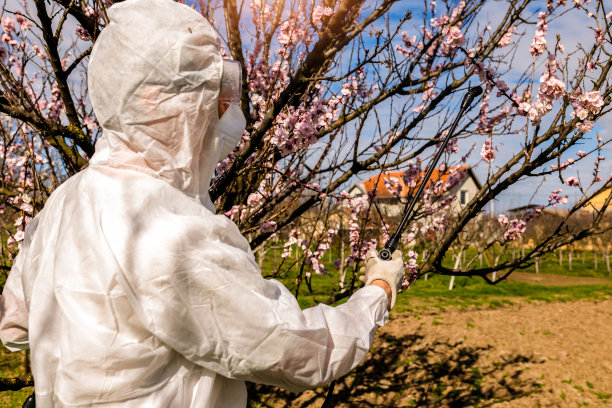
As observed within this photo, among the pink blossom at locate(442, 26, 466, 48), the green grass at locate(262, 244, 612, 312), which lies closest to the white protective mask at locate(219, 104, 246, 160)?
the pink blossom at locate(442, 26, 466, 48)

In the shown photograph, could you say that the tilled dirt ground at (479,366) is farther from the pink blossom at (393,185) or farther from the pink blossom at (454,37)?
the pink blossom at (454,37)

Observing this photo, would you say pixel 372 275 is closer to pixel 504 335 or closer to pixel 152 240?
pixel 152 240

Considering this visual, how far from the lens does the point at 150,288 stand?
100cm

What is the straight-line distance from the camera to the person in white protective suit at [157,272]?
40.1 inches

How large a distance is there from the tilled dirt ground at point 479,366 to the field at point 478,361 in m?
0.01

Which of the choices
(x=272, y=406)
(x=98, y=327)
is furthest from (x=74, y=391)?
(x=272, y=406)

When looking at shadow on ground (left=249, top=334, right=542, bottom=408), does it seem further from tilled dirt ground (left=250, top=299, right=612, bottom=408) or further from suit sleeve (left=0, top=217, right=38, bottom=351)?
suit sleeve (left=0, top=217, right=38, bottom=351)

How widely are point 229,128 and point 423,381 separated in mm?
6312

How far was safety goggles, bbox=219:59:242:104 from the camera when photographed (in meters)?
1.20

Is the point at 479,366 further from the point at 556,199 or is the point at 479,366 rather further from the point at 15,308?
the point at 15,308

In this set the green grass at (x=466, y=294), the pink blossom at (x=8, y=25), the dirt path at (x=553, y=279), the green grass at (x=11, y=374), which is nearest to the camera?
the pink blossom at (x=8, y=25)

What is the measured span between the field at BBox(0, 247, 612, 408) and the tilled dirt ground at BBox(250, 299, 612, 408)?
1cm

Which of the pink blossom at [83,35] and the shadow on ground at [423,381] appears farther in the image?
the shadow on ground at [423,381]

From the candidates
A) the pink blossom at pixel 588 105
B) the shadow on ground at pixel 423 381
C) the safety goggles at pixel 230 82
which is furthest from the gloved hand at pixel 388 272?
the shadow on ground at pixel 423 381
